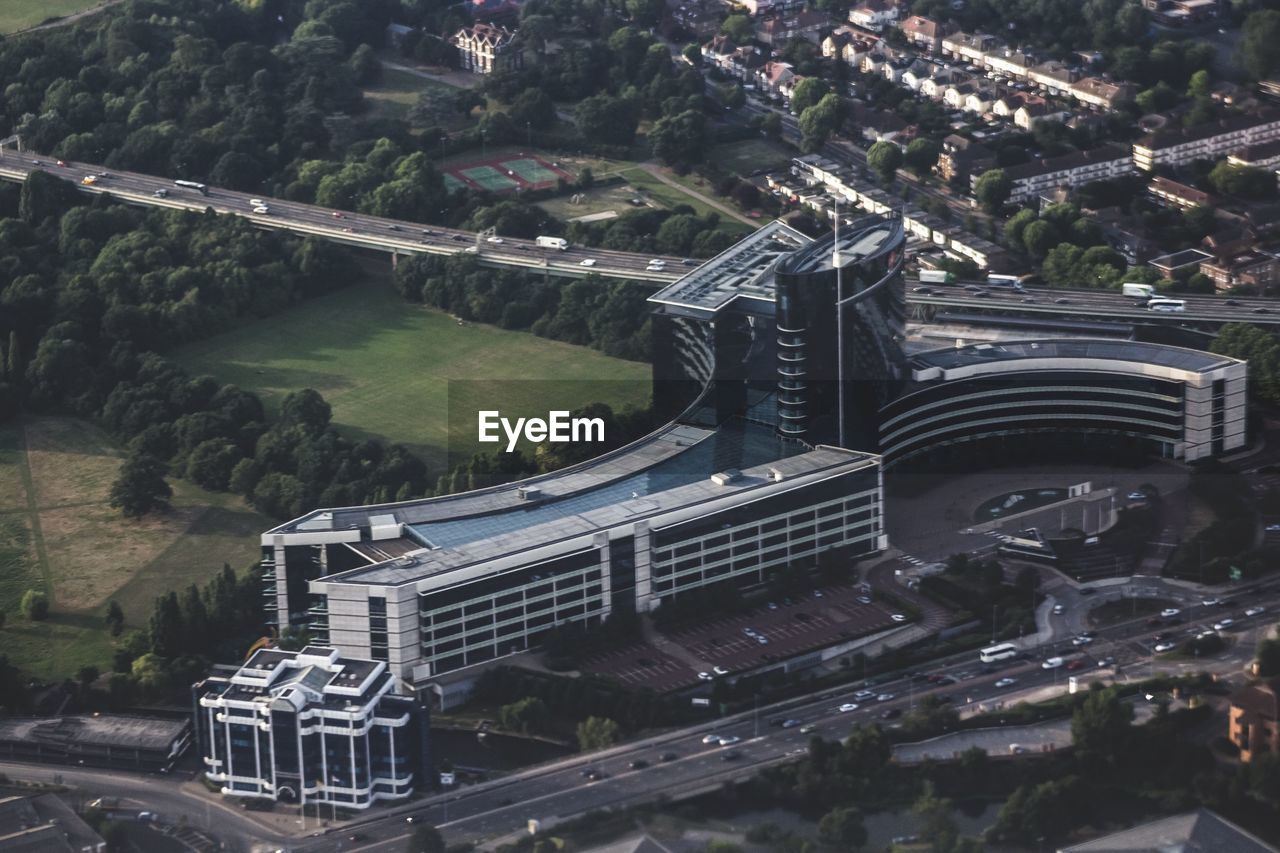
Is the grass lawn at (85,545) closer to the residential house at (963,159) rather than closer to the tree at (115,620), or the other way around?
the tree at (115,620)

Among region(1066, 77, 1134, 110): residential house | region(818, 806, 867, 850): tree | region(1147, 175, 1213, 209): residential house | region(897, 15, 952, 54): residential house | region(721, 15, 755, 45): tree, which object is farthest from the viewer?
region(721, 15, 755, 45): tree

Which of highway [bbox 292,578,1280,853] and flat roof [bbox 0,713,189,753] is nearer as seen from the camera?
highway [bbox 292,578,1280,853]

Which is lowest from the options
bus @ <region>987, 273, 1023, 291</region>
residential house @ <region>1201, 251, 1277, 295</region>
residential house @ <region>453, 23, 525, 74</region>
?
residential house @ <region>1201, 251, 1277, 295</region>

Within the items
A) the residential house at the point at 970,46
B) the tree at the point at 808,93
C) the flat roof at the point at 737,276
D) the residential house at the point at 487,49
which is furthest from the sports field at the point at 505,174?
the flat roof at the point at 737,276

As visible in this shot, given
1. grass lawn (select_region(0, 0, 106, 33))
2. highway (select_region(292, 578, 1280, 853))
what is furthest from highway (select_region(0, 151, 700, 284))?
highway (select_region(292, 578, 1280, 853))

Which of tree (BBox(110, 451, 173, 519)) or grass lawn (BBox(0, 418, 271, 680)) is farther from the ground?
tree (BBox(110, 451, 173, 519))

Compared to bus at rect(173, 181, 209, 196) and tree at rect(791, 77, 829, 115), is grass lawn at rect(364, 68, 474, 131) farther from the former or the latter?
tree at rect(791, 77, 829, 115)

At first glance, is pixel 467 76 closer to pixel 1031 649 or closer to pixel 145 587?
pixel 145 587
